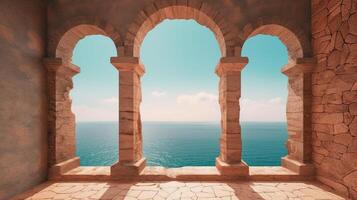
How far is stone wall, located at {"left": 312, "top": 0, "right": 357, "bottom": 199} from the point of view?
3500 mm

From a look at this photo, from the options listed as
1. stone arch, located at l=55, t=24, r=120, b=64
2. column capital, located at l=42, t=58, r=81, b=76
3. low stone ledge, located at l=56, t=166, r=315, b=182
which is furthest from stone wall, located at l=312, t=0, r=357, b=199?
column capital, located at l=42, t=58, r=81, b=76

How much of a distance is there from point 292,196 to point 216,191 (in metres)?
1.59

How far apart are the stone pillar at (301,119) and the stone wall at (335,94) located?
130mm

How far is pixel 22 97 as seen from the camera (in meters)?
3.89

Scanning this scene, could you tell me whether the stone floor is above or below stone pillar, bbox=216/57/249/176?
below

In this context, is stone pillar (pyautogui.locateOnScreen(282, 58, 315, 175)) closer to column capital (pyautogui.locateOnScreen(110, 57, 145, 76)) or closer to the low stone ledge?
the low stone ledge

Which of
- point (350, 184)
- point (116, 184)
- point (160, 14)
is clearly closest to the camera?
point (350, 184)

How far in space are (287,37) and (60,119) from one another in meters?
7.02

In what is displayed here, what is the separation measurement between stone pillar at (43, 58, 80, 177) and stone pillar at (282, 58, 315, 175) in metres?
6.45

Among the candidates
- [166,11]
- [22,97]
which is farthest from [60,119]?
[166,11]

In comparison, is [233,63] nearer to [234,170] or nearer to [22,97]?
[234,170]

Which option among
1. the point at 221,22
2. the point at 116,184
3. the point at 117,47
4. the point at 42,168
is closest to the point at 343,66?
the point at 221,22

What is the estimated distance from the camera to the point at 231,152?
4410mm

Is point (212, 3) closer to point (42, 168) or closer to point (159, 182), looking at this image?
point (159, 182)
